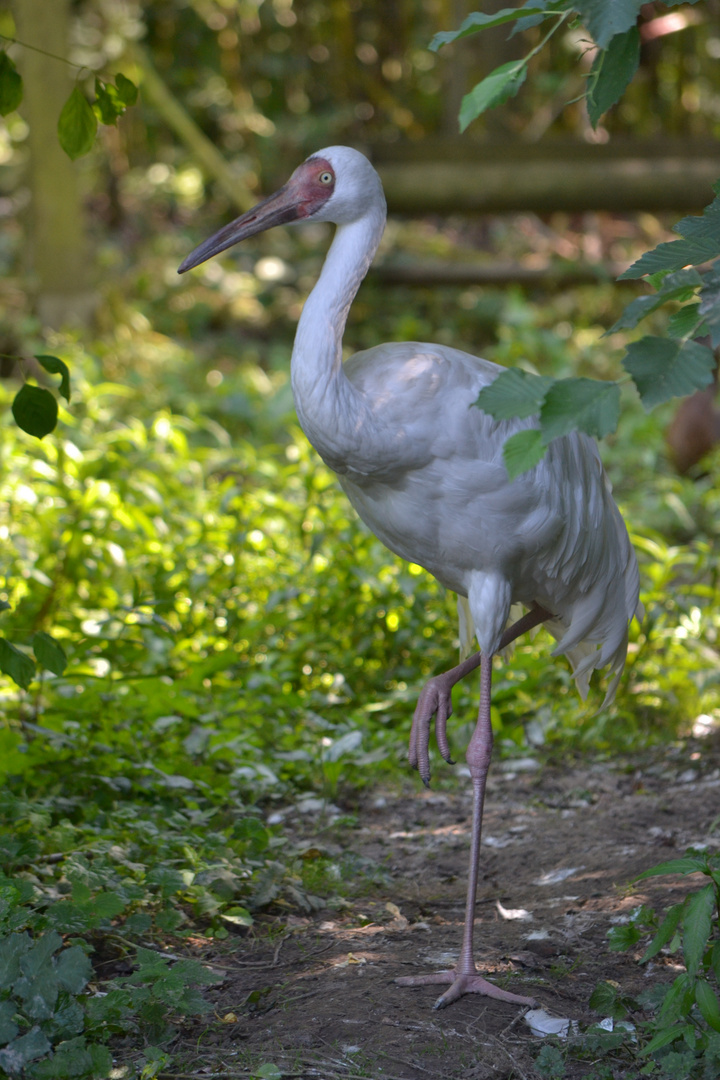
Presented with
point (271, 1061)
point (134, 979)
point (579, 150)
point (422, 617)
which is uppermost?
point (579, 150)

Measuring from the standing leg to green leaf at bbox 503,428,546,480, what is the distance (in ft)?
4.04

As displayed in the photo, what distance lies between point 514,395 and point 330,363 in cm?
93

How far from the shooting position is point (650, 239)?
33.4 feet

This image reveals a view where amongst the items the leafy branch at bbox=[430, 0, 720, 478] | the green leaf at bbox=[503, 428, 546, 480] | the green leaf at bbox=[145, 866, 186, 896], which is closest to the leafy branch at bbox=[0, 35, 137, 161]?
the leafy branch at bbox=[430, 0, 720, 478]

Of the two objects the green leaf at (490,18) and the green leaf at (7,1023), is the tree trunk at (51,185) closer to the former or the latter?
the green leaf at (490,18)

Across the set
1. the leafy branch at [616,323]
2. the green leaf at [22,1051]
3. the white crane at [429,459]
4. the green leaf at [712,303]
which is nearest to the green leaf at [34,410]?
the white crane at [429,459]

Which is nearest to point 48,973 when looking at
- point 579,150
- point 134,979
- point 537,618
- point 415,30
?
point 134,979

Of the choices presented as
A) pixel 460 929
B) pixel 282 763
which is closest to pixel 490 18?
pixel 460 929

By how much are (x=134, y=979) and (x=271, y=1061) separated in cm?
32

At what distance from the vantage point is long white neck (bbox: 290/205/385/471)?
2.55 m

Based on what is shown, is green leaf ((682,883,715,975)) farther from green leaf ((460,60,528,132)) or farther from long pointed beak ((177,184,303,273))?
long pointed beak ((177,184,303,273))

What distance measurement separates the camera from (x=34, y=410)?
2.57 m

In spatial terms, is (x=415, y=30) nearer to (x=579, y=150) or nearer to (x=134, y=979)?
(x=579, y=150)

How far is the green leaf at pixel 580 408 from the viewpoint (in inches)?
61.8
